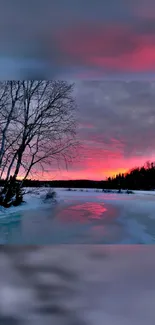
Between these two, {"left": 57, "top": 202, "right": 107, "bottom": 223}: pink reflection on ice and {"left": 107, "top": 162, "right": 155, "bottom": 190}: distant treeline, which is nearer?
{"left": 57, "top": 202, "right": 107, "bottom": 223}: pink reflection on ice

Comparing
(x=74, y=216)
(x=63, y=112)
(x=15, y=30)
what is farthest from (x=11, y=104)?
(x=15, y=30)

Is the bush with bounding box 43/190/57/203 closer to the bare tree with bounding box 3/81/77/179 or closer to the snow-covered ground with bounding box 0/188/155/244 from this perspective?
the snow-covered ground with bounding box 0/188/155/244

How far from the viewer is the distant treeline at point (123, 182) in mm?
4888

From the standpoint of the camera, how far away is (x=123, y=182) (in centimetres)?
551

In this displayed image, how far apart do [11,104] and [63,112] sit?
73 centimetres

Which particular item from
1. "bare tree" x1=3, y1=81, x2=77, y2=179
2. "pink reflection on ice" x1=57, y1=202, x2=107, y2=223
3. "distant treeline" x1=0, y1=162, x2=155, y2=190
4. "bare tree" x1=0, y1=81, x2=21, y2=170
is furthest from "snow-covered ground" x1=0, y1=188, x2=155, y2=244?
"bare tree" x1=0, y1=81, x2=21, y2=170

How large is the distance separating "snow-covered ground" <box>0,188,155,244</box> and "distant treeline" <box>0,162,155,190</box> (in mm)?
108

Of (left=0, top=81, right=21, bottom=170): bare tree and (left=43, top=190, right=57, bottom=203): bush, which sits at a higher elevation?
(left=0, top=81, right=21, bottom=170): bare tree

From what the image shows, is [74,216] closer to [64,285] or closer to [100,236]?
[100,236]

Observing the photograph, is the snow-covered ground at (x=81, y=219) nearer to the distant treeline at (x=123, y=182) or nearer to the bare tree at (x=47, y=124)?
the distant treeline at (x=123, y=182)

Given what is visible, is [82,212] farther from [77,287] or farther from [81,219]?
[77,287]

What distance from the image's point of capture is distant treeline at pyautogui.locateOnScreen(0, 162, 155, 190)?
4888 millimetres

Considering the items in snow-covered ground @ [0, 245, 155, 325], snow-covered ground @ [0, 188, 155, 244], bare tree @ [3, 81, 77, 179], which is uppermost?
bare tree @ [3, 81, 77, 179]

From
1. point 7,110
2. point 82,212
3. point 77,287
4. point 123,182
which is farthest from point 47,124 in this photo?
point 77,287
